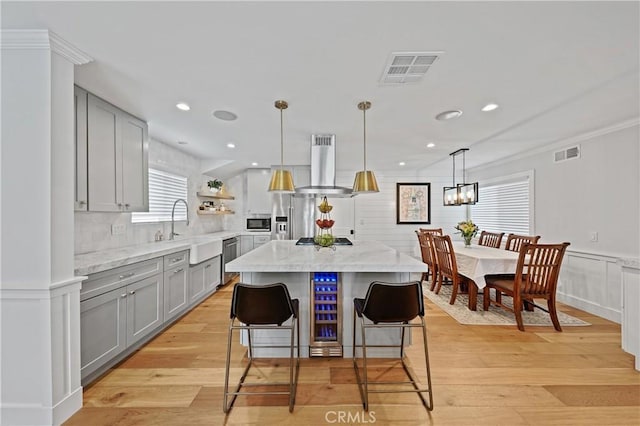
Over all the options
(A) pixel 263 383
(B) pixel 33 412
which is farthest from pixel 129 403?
(A) pixel 263 383

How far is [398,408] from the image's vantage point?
1.91 meters

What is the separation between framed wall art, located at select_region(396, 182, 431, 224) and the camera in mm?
6746

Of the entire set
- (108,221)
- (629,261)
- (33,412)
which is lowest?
(33,412)

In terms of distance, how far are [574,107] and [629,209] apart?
152 cm

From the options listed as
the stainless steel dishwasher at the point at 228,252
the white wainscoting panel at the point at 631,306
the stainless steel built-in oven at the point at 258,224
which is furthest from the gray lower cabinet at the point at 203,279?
the white wainscoting panel at the point at 631,306

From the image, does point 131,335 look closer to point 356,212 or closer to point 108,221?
point 108,221

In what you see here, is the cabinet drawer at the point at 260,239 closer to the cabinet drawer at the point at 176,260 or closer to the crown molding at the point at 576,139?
the cabinet drawer at the point at 176,260

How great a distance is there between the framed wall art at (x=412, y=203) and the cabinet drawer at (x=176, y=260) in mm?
4860

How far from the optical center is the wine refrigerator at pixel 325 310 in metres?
2.54

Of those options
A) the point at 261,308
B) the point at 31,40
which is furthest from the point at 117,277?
the point at 31,40

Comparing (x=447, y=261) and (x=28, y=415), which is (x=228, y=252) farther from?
(x=447, y=261)

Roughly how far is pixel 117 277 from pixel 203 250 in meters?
1.49

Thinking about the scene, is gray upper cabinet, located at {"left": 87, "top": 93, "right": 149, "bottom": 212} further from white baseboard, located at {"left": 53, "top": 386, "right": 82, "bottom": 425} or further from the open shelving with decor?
the open shelving with decor

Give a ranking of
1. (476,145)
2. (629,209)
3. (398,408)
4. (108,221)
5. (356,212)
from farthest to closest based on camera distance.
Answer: (356,212)
(476,145)
(629,209)
(108,221)
(398,408)
